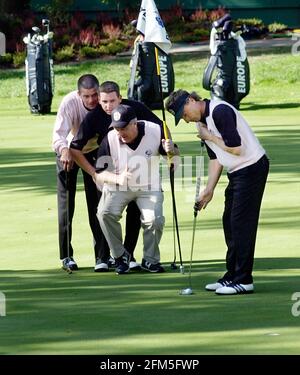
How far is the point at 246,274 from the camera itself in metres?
11.4

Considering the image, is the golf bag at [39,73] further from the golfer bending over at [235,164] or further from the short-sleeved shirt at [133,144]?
the golfer bending over at [235,164]

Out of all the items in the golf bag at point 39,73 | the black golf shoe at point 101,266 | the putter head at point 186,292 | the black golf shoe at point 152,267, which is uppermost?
the putter head at point 186,292

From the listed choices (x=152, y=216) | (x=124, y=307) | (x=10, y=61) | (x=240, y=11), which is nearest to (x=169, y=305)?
(x=124, y=307)

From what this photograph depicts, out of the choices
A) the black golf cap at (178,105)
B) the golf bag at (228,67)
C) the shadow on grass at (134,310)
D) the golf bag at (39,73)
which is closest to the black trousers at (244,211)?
the shadow on grass at (134,310)

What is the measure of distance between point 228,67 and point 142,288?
20251 mm

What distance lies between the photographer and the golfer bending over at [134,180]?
12617mm

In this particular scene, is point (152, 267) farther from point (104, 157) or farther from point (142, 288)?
point (104, 157)

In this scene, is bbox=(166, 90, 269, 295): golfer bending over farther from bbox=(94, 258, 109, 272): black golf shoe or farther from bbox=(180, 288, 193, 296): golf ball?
bbox=(94, 258, 109, 272): black golf shoe

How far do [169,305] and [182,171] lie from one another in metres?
10.0

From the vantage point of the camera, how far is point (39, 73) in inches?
1302

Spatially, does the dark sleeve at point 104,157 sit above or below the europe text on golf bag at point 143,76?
above

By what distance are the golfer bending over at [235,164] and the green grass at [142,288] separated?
0.31 meters

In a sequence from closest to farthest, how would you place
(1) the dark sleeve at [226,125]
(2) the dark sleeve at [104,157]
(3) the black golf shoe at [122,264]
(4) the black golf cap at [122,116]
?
(1) the dark sleeve at [226,125] < (4) the black golf cap at [122,116] < (2) the dark sleeve at [104,157] < (3) the black golf shoe at [122,264]

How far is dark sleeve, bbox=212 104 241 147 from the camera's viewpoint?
11.1 m
